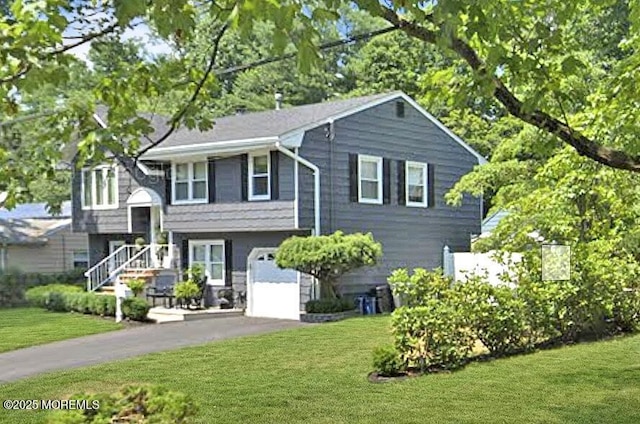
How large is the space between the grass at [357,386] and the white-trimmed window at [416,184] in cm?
925

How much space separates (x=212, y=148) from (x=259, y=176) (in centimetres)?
155

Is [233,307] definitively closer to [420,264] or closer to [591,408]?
[420,264]

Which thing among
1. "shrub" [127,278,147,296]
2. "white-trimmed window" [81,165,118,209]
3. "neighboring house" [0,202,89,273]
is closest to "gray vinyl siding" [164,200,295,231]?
"shrub" [127,278,147,296]

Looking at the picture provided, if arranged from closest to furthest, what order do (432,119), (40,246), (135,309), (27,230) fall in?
(135,309) < (432,119) < (40,246) < (27,230)

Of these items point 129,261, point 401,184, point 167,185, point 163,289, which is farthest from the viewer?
point 129,261

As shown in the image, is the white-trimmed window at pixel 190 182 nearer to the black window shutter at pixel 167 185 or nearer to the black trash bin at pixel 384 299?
the black window shutter at pixel 167 185

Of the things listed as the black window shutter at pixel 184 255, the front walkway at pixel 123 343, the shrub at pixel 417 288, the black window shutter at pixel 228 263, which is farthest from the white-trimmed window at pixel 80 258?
the shrub at pixel 417 288

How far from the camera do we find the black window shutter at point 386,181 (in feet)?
70.5

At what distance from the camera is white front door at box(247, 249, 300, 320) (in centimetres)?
1977

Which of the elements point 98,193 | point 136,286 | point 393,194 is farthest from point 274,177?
point 98,193

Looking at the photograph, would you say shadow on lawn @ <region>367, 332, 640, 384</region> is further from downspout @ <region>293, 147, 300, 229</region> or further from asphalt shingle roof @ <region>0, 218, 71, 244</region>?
asphalt shingle roof @ <region>0, 218, 71, 244</region>

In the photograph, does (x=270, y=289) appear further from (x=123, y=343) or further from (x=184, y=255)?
(x=123, y=343)

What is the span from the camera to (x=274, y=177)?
19.5 m

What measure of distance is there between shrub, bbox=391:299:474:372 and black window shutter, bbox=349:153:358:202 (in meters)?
9.67
